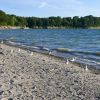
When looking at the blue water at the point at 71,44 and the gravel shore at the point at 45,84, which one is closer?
the gravel shore at the point at 45,84

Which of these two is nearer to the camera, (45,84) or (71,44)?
(45,84)

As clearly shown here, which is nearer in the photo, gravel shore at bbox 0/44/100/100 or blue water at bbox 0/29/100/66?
gravel shore at bbox 0/44/100/100

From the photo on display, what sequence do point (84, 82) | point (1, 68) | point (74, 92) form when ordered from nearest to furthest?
point (74, 92)
point (84, 82)
point (1, 68)

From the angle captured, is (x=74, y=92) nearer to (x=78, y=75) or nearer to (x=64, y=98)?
(x=64, y=98)

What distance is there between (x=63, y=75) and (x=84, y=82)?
6.11 ft

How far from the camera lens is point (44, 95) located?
11688 mm

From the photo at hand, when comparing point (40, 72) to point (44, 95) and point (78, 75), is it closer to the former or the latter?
point (78, 75)

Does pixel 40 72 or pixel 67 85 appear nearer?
pixel 67 85

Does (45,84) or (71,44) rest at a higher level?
(45,84)

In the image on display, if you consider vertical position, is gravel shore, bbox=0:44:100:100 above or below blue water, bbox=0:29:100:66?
above

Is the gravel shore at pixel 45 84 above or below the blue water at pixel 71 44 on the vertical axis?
above

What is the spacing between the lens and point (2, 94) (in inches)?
453

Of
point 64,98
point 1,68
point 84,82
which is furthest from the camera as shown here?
point 1,68

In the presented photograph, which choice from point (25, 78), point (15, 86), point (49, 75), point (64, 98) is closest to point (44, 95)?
point (64, 98)
